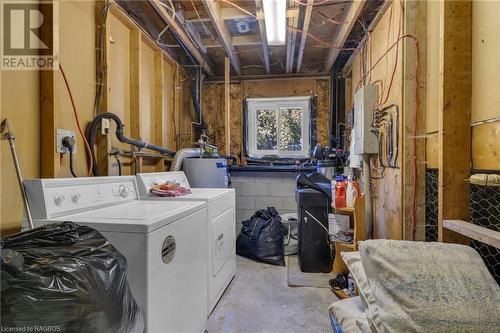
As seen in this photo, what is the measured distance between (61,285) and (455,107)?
1739mm

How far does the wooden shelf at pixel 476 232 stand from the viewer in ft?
3.22

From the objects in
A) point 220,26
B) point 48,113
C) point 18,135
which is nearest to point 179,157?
point 220,26

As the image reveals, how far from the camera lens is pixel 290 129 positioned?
4.08 meters

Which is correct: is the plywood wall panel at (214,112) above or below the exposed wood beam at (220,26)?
below

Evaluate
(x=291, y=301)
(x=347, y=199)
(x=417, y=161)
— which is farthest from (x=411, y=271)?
(x=347, y=199)

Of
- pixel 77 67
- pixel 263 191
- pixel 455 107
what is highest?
pixel 77 67

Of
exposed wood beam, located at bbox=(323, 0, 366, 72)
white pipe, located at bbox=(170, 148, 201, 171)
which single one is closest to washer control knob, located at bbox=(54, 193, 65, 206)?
white pipe, located at bbox=(170, 148, 201, 171)

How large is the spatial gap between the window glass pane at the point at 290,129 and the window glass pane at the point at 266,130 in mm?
107

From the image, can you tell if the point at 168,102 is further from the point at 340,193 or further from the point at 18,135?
the point at 340,193

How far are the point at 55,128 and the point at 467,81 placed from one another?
2.21m

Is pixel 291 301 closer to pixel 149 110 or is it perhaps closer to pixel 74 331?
pixel 74 331

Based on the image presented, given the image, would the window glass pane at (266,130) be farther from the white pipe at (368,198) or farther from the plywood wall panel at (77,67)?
the plywood wall panel at (77,67)

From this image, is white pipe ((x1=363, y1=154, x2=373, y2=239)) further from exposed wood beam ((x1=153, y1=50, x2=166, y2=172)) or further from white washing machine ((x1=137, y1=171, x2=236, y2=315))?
exposed wood beam ((x1=153, y1=50, x2=166, y2=172))

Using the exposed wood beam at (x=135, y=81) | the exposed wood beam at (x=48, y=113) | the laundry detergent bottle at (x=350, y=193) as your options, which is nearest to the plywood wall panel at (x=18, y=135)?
the exposed wood beam at (x=48, y=113)
